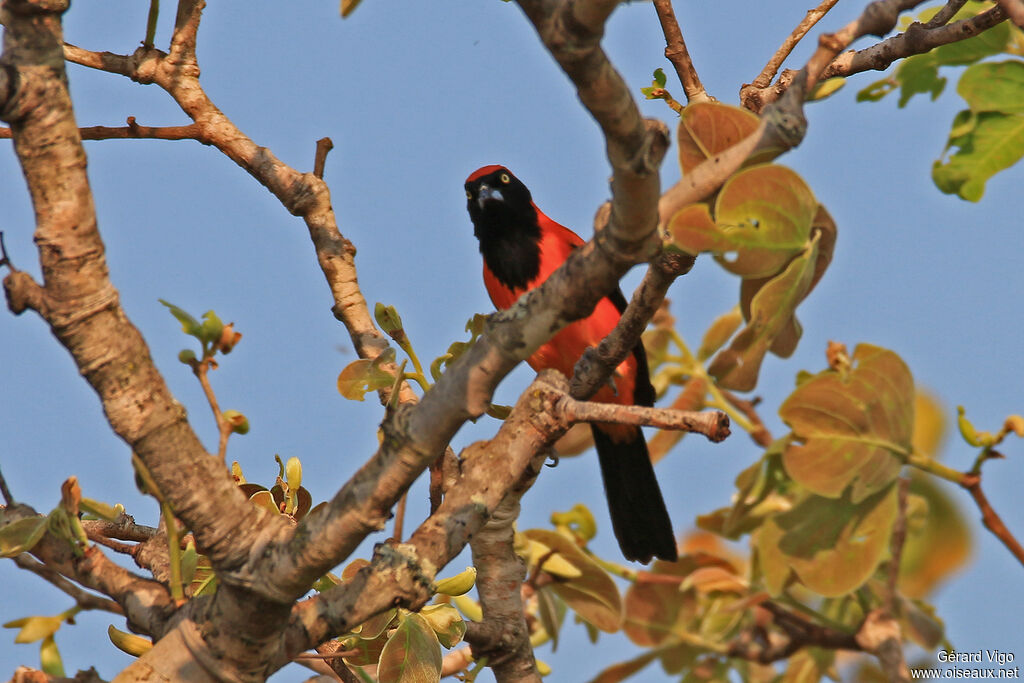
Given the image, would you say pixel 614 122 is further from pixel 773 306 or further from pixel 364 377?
pixel 364 377

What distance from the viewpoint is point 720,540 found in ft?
14.0

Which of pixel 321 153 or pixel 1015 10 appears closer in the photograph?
pixel 1015 10

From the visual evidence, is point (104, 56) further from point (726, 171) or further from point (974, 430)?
point (974, 430)

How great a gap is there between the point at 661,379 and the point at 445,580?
1869 millimetres

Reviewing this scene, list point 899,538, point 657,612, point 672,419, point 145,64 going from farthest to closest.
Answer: point 657,612, point 145,64, point 899,538, point 672,419

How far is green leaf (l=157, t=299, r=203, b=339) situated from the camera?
72.1 inches

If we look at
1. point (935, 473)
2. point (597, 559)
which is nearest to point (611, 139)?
point (935, 473)

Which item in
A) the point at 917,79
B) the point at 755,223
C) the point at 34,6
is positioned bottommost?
the point at 755,223

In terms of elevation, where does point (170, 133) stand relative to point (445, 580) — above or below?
above

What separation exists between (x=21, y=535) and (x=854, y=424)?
1855 millimetres

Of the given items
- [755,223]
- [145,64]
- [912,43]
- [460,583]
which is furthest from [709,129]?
[145,64]

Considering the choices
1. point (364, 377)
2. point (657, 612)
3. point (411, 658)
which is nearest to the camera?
point (411, 658)

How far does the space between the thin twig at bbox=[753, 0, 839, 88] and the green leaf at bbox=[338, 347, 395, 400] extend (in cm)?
122

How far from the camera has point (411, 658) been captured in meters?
2.24
